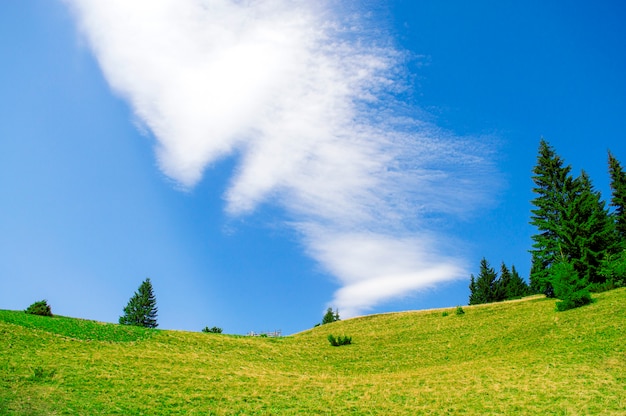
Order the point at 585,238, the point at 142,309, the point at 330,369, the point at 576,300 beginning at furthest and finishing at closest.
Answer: the point at 142,309, the point at 585,238, the point at 576,300, the point at 330,369

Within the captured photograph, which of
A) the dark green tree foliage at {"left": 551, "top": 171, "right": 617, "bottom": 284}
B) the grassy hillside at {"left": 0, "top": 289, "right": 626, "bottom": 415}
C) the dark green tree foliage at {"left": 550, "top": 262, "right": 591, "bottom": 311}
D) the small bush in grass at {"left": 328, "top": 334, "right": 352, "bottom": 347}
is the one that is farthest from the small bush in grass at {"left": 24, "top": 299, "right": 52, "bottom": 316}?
the dark green tree foliage at {"left": 551, "top": 171, "right": 617, "bottom": 284}

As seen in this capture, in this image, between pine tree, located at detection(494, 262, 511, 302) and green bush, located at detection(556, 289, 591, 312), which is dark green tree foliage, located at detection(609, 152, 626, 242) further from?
pine tree, located at detection(494, 262, 511, 302)

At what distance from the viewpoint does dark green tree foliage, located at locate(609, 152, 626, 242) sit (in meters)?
56.2

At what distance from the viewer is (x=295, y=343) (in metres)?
41.0

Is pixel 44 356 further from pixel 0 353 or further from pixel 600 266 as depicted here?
pixel 600 266

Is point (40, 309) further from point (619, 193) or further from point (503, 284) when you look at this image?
point (503, 284)

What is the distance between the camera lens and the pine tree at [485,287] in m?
97.5

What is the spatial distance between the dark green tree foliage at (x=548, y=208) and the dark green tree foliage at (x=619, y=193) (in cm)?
1214

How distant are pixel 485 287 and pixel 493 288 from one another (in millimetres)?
1902

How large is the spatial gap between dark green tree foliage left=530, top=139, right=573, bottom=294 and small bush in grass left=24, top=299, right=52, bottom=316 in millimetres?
52223

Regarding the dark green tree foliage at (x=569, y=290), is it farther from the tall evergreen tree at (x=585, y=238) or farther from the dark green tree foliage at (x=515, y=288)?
the dark green tree foliage at (x=515, y=288)

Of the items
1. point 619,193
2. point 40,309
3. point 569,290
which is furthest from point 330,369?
point 619,193

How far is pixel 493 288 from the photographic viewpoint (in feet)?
323

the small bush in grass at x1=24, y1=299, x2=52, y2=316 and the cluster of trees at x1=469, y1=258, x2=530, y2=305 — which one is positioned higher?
the cluster of trees at x1=469, y1=258, x2=530, y2=305
